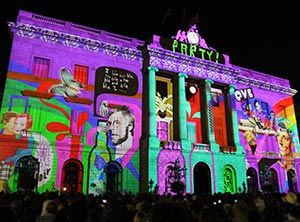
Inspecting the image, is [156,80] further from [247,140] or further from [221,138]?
[247,140]

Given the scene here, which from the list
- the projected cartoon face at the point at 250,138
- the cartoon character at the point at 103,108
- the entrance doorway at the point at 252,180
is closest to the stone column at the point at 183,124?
the cartoon character at the point at 103,108

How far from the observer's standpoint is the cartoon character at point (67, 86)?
2667 cm

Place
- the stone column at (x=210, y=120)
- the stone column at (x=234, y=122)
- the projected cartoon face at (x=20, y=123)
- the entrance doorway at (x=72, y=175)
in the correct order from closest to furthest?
1. the projected cartoon face at (x=20, y=123)
2. the entrance doorway at (x=72, y=175)
3. the stone column at (x=210, y=120)
4. the stone column at (x=234, y=122)

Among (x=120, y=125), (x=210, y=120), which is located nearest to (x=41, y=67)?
(x=120, y=125)

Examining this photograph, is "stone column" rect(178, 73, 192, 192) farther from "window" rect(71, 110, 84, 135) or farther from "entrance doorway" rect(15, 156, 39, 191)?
"entrance doorway" rect(15, 156, 39, 191)

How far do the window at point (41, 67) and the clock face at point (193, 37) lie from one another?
16.9 m

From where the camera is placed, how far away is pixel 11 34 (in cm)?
2716

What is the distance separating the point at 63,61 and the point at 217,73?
1808 cm

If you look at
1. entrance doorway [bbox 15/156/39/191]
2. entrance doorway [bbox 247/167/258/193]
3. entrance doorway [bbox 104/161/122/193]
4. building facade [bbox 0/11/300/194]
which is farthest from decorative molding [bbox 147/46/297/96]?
entrance doorway [bbox 15/156/39/191]

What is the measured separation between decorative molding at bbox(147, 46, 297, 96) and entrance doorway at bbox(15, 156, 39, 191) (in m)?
15.4

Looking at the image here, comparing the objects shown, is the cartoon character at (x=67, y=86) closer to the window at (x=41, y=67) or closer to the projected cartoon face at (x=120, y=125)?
the window at (x=41, y=67)

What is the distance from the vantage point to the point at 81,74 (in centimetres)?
2852

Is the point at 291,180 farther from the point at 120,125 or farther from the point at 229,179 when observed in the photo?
the point at 120,125

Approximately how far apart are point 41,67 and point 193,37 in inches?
719
